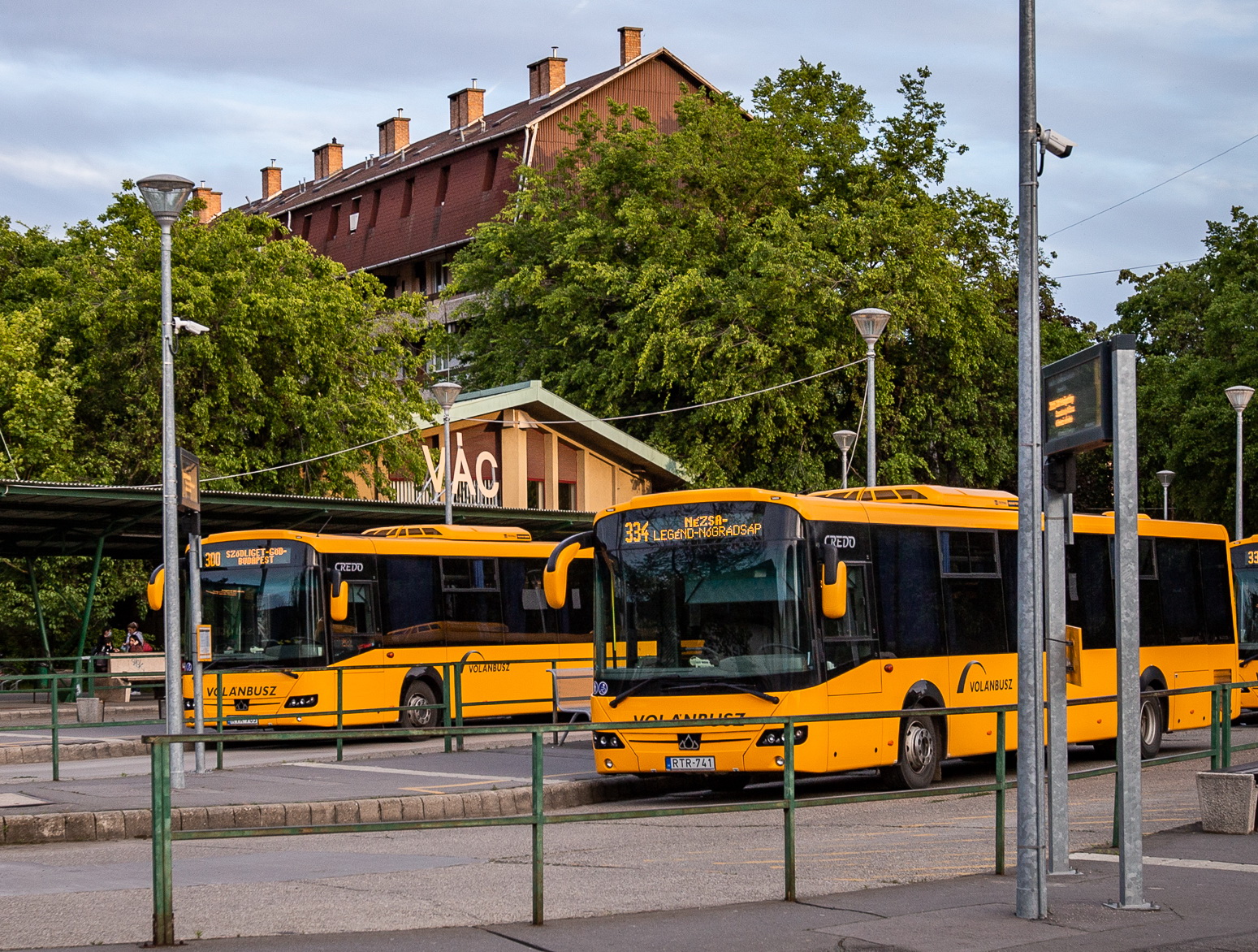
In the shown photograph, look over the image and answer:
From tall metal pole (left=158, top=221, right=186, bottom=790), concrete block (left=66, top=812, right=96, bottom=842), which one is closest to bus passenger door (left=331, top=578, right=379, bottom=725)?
tall metal pole (left=158, top=221, right=186, bottom=790)

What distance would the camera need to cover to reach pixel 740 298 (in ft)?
140

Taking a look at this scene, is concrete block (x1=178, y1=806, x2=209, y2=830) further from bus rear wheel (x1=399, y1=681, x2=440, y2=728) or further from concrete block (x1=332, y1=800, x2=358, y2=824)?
bus rear wheel (x1=399, y1=681, x2=440, y2=728)


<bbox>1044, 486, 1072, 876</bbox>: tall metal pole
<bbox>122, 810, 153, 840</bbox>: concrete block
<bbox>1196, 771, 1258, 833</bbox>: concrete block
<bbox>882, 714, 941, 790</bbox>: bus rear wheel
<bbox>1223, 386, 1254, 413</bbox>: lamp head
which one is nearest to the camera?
<bbox>1044, 486, 1072, 876</bbox>: tall metal pole

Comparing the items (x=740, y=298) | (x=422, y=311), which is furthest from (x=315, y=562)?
(x=422, y=311)

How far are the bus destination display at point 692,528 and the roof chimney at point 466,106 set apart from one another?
63147 mm

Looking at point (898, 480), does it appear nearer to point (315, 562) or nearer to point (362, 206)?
point (315, 562)

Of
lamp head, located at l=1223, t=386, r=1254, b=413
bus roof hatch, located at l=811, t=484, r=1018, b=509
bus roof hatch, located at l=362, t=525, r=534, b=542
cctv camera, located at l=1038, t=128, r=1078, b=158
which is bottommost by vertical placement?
bus roof hatch, located at l=362, t=525, r=534, b=542

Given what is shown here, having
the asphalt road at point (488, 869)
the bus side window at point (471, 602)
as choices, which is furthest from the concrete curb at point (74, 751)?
the asphalt road at point (488, 869)

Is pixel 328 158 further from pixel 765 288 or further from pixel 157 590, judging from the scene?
pixel 157 590

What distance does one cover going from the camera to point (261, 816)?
14023 millimetres

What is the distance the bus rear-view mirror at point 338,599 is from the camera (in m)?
23.6

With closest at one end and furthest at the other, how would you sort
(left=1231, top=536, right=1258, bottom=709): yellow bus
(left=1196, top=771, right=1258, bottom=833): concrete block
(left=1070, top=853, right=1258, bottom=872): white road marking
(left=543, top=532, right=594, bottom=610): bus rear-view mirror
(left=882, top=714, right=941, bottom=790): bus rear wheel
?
(left=1070, top=853, right=1258, bottom=872): white road marking < (left=1196, top=771, right=1258, bottom=833): concrete block < (left=882, top=714, right=941, bottom=790): bus rear wheel < (left=543, top=532, right=594, bottom=610): bus rear-view mirror < (left=1231, top=536, right=1258, bottom=709): yellow bus

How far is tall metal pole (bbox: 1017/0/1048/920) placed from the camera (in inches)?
345

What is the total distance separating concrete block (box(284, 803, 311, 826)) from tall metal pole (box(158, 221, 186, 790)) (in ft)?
8.01
